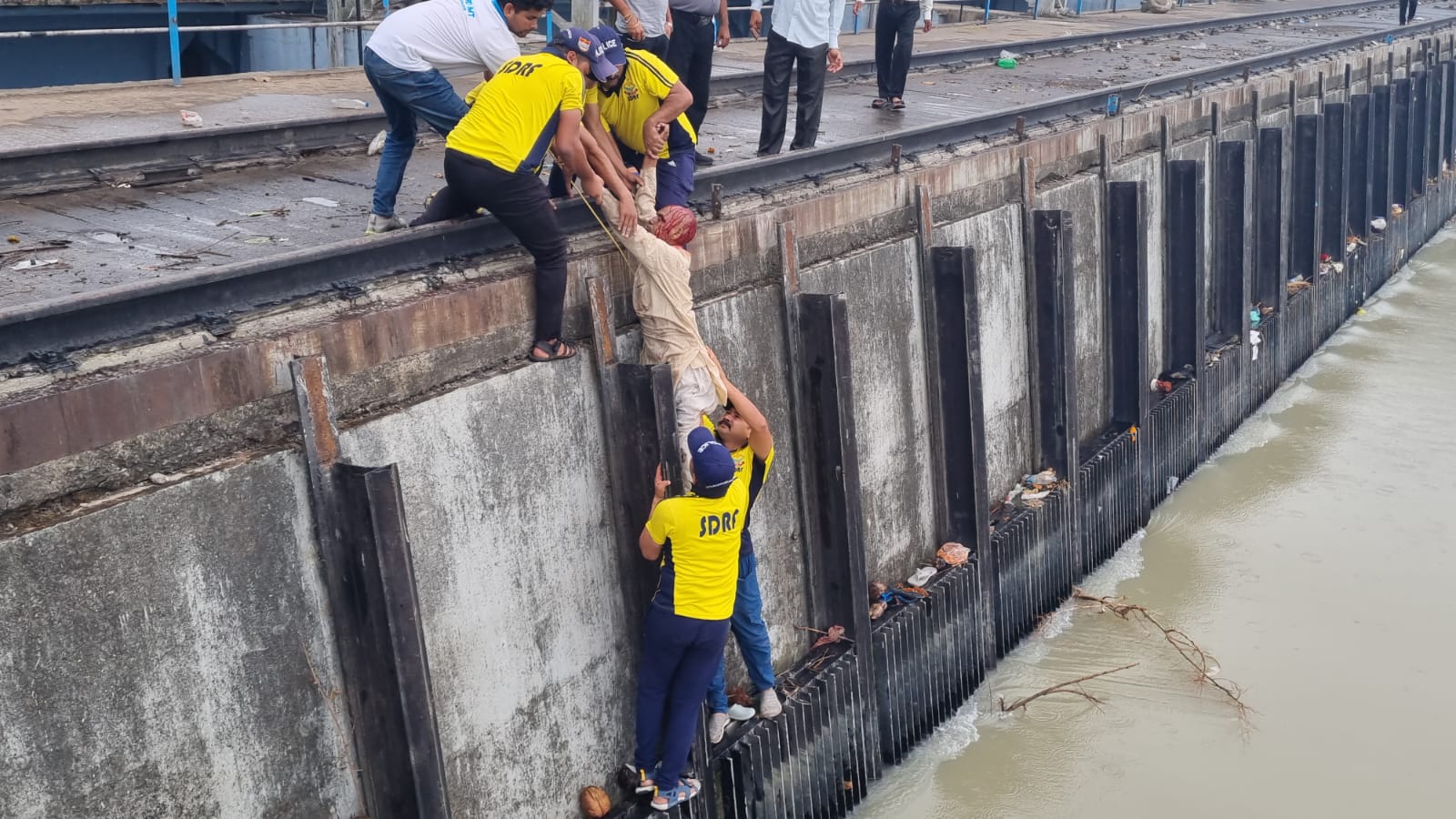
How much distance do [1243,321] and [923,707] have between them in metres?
7.79

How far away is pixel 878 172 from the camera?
9.55m

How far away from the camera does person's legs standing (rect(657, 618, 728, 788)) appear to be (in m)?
6.21

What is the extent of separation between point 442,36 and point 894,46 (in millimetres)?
7612

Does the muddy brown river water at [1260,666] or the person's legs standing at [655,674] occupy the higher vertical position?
the person's legs standing at [655,674]

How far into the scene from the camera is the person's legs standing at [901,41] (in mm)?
12451

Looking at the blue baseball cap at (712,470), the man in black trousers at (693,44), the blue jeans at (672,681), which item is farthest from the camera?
the man in black trousers at (693,44)

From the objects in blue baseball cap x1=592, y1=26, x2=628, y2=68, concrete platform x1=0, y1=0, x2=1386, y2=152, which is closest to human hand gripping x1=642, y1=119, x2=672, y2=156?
blue baseball cap x1=592, y1=26, x2=628, y2=68

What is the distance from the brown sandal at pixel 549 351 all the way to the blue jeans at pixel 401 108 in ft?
3.91

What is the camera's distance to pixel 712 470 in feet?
19.5

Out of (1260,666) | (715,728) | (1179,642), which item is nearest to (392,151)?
(715,728)

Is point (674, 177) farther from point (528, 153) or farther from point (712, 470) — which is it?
point (712, 470)

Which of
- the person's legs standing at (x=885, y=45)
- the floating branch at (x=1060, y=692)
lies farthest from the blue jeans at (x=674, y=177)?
the person's legs standing at (x=885, y=45)

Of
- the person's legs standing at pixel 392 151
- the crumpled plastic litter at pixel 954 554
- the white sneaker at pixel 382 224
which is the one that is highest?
the person's legs standing at pixel 392 151

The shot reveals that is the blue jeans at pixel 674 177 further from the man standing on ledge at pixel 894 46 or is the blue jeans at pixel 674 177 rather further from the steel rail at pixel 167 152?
the man standing on ledge at pixel 894 46
